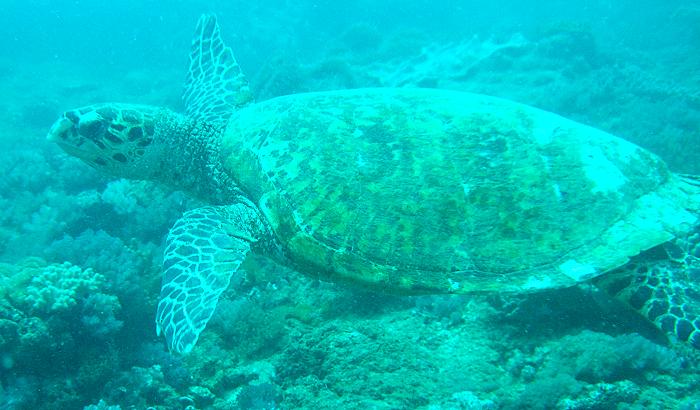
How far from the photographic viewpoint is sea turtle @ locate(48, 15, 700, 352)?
2.70 metres

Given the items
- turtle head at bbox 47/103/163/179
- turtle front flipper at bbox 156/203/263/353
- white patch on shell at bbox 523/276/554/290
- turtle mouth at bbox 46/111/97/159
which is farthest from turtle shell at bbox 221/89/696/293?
turtle mouth at bbox 46/111/97/159

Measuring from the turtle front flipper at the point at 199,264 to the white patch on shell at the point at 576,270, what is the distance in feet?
7.75

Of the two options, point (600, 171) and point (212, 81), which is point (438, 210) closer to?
point (600, 171)

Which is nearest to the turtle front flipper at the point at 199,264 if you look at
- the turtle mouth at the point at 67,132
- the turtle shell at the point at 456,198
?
the turtle shell at the point at 456,198

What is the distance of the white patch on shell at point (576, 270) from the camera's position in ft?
8.49

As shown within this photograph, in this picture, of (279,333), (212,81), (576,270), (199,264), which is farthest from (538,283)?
(212,81)

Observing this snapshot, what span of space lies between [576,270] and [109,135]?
14.8 ft

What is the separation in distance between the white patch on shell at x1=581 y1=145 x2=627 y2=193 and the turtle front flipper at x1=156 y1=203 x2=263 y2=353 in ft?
8.83

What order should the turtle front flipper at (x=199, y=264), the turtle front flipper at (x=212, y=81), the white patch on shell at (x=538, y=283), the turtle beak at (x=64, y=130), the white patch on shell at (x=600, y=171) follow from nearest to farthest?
the white patch on shell at (x=538, y=283), the turtle front flipper at (x=199, y=264), the white patch on shell at (x=600, y=171), the turtle beak at (x=64, y=130), the turtle front flipper at (x=212, y=81)

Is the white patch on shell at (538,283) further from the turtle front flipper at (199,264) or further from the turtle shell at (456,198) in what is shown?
the turtle front flipper at (199,264)

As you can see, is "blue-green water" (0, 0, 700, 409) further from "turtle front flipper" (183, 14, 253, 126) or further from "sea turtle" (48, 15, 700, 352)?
"turtle front flipper" (183, 14, 253, 126)

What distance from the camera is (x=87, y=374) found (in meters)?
3.05

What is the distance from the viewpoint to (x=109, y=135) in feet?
12.9

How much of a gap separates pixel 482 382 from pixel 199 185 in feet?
11.0
